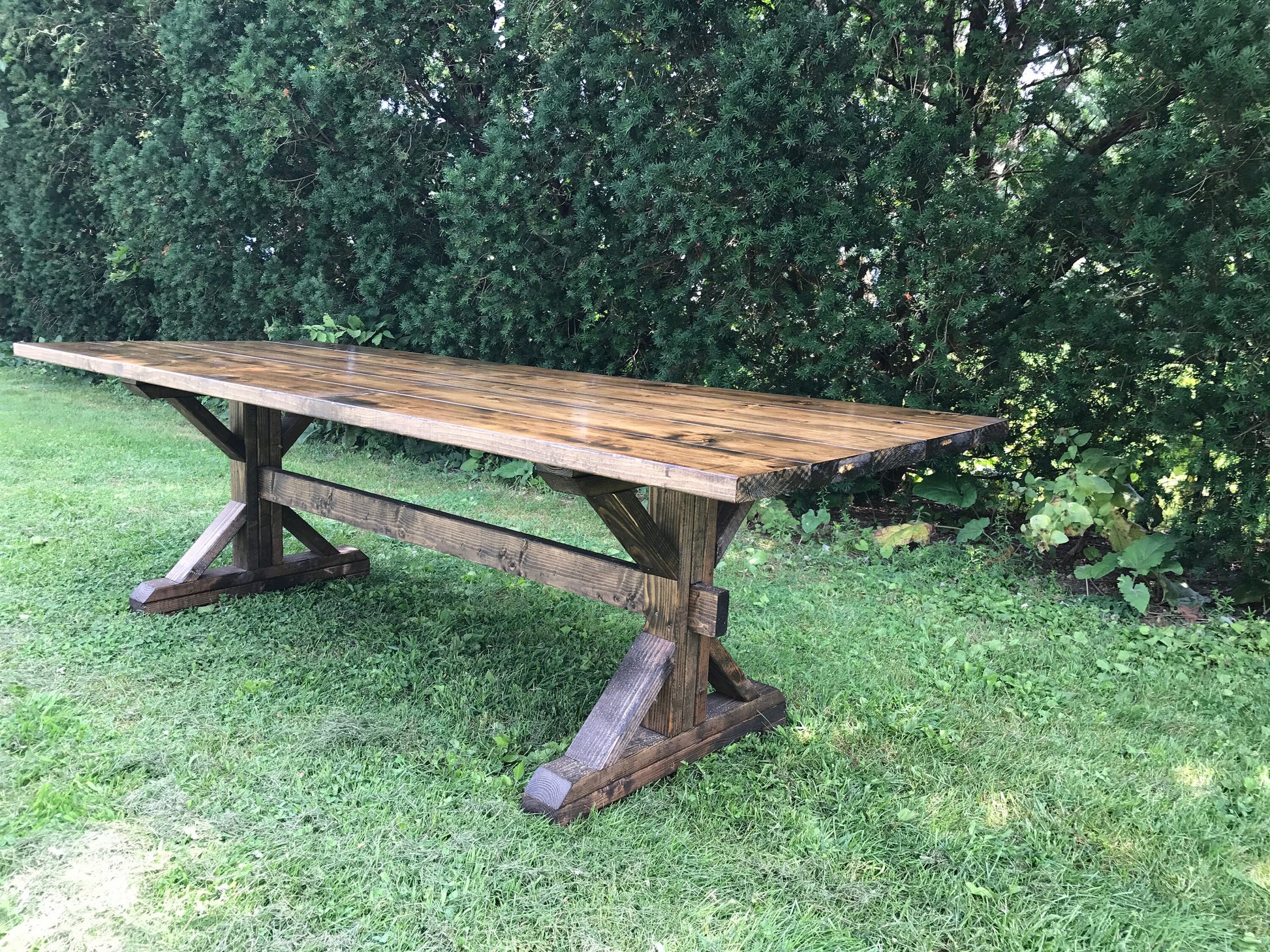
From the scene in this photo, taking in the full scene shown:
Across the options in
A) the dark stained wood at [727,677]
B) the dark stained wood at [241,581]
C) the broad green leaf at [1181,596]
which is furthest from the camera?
the broad green leaf at [1181,596]

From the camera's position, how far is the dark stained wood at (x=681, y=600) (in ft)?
7.38

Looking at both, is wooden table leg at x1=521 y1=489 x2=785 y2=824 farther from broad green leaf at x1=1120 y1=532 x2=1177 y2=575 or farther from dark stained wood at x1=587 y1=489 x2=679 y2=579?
broad green leaf at x1=1120 y1=532 x2=1177 y2=575

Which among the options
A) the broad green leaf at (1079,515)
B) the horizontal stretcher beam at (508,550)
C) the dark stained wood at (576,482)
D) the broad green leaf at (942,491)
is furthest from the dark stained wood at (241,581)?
the broad green leaf at (1079,515)

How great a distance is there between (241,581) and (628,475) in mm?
2428

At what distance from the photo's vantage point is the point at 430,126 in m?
5.87

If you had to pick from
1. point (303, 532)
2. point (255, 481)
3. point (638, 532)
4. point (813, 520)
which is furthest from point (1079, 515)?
point (255, 481)

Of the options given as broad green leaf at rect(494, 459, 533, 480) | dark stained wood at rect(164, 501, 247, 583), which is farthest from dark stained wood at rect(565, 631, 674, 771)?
broad green leaf at rect(494, 459, 533, 480)

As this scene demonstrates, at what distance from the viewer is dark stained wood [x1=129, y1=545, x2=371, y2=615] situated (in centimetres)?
332

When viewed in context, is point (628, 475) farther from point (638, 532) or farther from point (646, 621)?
point (646, 621)

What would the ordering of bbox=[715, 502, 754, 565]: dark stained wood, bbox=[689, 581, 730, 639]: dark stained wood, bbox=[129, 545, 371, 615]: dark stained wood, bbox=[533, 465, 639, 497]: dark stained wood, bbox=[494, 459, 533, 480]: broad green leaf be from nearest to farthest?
bbox=[533, 465, 639, 497]: dark stained wood < bbox=[689, 581, 730, 639]: dark stained wood < bbox=[715, 502, 754, 565]: dark stained wood < bbox=[129, 545, 371, 615]: dark stained wood < bbox=[494, 459, 533, 480]: broad green leaf

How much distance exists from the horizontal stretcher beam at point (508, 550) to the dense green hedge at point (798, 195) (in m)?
2.14

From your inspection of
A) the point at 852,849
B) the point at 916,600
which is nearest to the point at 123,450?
the point at 916,600

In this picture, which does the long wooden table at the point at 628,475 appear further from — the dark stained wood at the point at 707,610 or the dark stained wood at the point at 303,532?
the dark stained wood at the point at 303,532

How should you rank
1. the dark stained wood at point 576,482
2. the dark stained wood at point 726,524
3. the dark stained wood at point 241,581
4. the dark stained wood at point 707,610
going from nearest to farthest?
the dark stained wood at point 576,482 < the dark stained wood at point 707,610 < the dark stained wood at point 726,524 < the dark stained wood at point 241,581
